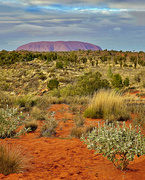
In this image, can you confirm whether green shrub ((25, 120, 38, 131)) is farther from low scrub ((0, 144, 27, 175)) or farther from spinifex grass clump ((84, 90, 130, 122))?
low scrub ((0, 144, 27, 175))

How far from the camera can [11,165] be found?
3699 millimetres

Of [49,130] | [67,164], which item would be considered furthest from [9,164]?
[49,130]

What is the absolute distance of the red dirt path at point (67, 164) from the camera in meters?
3.64

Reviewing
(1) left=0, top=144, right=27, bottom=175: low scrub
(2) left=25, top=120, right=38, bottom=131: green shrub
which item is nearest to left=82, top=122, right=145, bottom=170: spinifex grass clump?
(1) left=0, top=144, right=27, bottom=175: low scrub

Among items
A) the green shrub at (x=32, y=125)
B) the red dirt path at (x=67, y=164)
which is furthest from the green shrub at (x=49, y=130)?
the green shrub at (x=32, y=125)

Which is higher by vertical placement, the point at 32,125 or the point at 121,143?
the point at 121,143

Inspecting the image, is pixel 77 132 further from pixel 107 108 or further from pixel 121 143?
pixel 121 143

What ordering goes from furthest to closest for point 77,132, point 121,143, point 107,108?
point 107,108, point 77,132, point 121,143

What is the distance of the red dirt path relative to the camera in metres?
3.64

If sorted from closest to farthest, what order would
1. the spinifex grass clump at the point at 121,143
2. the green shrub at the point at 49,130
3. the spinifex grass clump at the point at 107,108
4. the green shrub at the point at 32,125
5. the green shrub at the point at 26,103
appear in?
the spinifex grass clump at the point at 121,143 < the green shrub at the point at 49,130 < the green shrub at the point at 32,125 < the spinifex grass clump at the point at 107,108 < the green shrub at the point at 26,103

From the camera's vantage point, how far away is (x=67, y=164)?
14.1 ft

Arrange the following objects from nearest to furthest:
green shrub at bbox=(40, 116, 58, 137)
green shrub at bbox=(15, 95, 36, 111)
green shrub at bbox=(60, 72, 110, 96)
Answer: green shrub at bbox=(40, 116, 58, 137) → green shrub at bbox=(15, 95, 36, 111) → green shrub at bbox=(60, 72, 110, 96)

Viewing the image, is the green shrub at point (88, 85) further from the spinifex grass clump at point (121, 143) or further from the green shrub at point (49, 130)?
the spinifex grass clump at point (121, 143)

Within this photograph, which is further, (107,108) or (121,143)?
(107,108)
